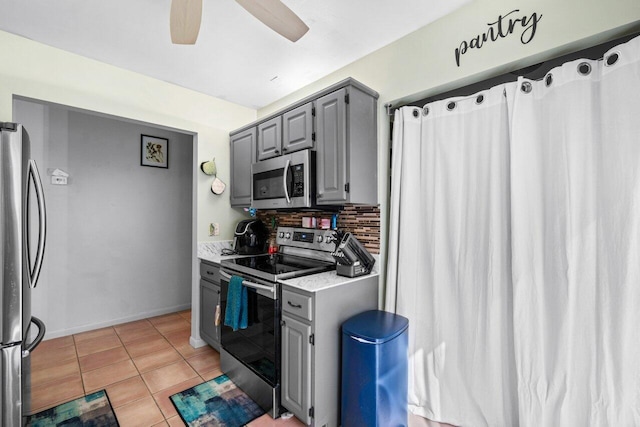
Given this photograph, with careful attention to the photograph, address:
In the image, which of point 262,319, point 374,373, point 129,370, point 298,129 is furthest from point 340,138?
point 129,370

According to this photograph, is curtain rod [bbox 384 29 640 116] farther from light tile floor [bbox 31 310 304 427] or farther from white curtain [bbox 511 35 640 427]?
light tile floor [bbox 31 310 304 427]

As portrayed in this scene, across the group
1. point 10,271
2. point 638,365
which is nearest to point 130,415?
point 10,271

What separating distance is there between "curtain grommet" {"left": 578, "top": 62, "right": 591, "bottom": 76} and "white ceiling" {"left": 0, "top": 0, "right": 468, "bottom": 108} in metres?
0.78

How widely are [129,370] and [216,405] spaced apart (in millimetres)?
1015

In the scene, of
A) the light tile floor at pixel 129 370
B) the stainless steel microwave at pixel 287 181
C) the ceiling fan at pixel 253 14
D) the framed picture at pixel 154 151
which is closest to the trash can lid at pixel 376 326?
the light tile floor at pixel 129 370

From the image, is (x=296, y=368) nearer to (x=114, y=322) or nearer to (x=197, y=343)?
(x=197, y=343)

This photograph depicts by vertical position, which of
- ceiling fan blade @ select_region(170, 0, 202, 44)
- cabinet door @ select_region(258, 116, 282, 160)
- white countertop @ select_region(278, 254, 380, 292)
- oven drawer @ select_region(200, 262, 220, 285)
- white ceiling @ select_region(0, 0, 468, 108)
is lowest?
oven drawer @ select_region(200, 262, 220, 285)

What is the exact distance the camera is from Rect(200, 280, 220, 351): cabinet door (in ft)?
8.63

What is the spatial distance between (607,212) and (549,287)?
447mm

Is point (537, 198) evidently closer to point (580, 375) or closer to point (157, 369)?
point (580, 375)

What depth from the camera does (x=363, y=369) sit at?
165 centimetres

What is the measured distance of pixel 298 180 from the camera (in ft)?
7.36

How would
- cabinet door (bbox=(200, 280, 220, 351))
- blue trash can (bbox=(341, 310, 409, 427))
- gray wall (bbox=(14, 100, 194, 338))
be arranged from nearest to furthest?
blue trash can (bbox=(341, 310, 409, 427)) → cabinet door (bbox=(200, 280, 220, 351)) → gray wall (bbox=(14, 100, 194, 338))

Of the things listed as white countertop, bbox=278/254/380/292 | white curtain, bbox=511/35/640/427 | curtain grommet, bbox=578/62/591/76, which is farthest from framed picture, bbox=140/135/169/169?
curtain grommet, bbox=578/62/591/76
